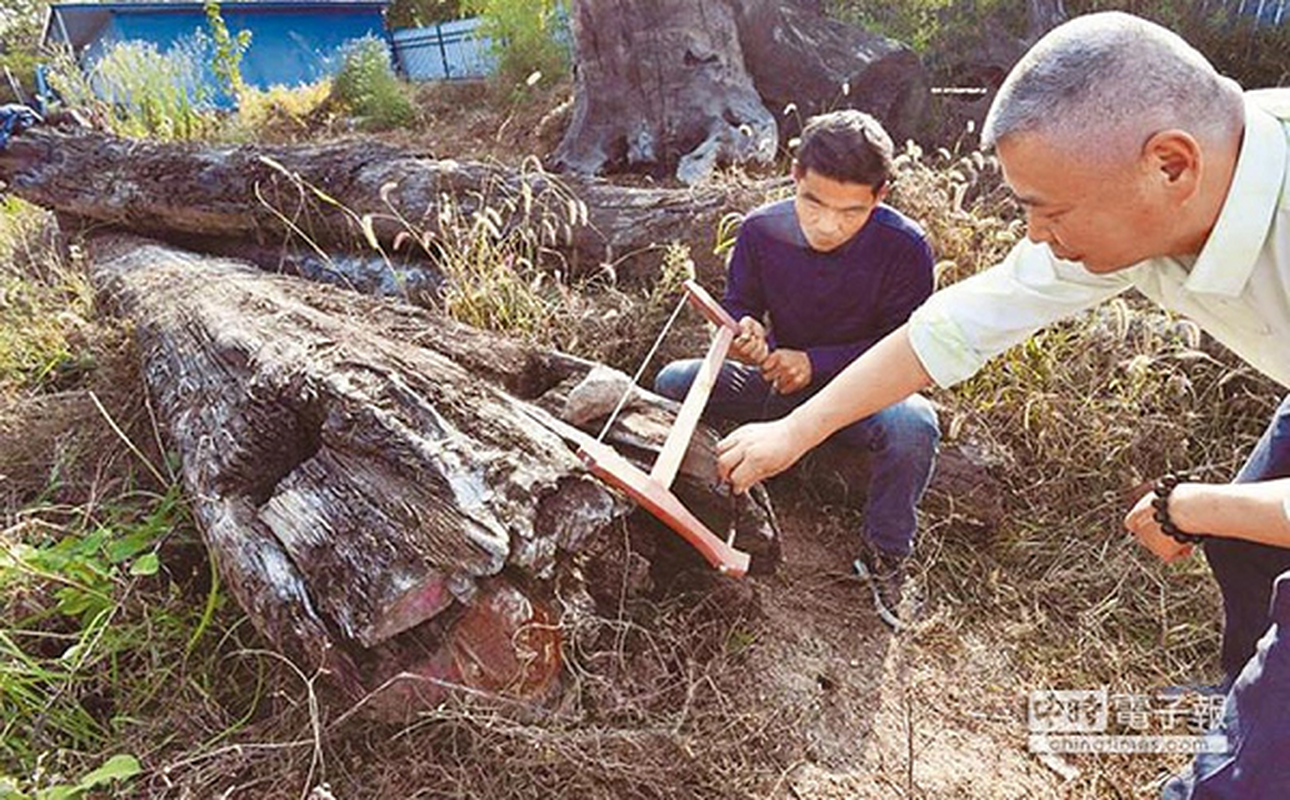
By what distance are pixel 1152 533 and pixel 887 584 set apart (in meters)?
0.80

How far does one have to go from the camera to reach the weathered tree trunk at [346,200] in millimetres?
3250

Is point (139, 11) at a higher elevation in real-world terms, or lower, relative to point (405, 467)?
higher

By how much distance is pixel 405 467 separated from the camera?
1.65 m

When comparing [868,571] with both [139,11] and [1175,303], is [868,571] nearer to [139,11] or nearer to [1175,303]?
[1175,303]

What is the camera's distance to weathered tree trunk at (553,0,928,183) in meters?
4.72

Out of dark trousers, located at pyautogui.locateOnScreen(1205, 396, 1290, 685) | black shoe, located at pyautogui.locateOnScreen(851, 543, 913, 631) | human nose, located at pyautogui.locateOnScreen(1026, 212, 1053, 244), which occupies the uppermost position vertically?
human nose, located at pyautogui.locateOnScreen(1026, 212, 1053, 244)

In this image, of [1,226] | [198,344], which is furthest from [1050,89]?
[1,226]

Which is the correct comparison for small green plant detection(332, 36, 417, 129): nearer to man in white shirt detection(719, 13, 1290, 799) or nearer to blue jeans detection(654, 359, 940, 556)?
blue jeans detection(654, 359, 940, 556)

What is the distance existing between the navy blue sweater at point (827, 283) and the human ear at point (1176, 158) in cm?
109

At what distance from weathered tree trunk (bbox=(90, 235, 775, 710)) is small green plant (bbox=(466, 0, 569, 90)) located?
21.5ft

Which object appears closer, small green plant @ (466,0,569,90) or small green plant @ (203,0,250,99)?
small green plant @ (203,0,250,99)

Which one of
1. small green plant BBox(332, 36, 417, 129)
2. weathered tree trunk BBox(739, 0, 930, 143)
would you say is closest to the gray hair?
weathered tree trunk BBox(739, 0, 930, 143)

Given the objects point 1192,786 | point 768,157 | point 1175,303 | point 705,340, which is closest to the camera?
point 1192,786

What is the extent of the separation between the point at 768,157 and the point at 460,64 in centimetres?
998
